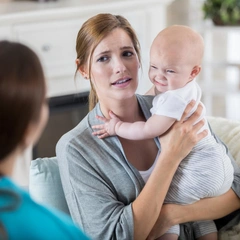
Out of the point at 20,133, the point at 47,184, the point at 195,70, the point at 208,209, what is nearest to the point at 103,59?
the point at 195,70

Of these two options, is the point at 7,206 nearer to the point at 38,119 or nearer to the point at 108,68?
the point at 38,119

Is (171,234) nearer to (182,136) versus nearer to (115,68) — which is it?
Result: (182,136)

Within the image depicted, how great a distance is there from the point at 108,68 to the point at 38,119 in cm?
71

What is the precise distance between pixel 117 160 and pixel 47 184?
0.85ft

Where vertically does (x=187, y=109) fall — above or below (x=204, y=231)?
above

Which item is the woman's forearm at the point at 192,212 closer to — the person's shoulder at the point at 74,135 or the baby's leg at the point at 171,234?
the baby's leg at the point at 171,234

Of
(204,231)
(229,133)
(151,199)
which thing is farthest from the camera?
(229,133)

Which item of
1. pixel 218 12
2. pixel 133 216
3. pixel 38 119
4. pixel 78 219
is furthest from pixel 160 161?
pixel 218 12

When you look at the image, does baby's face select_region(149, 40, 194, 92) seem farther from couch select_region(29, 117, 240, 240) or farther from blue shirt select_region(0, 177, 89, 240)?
blue shirt select_region(0, 177, 89, 240)

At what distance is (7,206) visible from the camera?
1.03m

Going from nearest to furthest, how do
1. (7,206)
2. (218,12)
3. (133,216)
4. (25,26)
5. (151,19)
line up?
(7,206) < (133,216) < (25,26) < (151,19) < (218,12)

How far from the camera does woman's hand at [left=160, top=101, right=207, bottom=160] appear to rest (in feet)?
5.77

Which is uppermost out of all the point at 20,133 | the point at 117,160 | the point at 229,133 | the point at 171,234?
the point at 20,133

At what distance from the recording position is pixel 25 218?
105 cm
